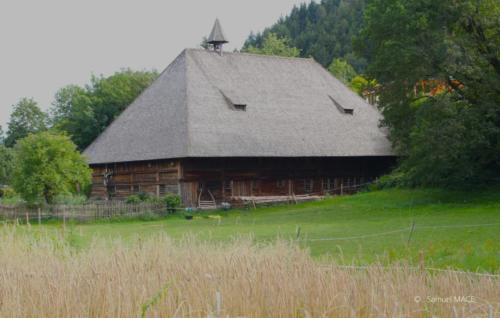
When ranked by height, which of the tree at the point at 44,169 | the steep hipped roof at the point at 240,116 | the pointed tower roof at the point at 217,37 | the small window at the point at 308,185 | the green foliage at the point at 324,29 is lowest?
the small window at the point at 308,185

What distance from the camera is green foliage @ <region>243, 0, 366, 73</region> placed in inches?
3999

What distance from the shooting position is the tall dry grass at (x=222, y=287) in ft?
22.9

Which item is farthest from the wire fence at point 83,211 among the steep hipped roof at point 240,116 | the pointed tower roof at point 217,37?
the pointed tower roof at point 217,37

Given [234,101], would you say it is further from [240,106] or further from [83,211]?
[83,211]

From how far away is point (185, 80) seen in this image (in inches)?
1524

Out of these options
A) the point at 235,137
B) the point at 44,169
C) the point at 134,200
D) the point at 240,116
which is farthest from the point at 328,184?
the point at 44,169

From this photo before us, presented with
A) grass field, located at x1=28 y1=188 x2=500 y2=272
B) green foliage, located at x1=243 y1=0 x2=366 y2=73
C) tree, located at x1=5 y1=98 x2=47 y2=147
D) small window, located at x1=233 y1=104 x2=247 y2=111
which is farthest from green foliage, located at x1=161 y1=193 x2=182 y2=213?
green foliage, located at x1=243 y1=0 x2=366 y2=73

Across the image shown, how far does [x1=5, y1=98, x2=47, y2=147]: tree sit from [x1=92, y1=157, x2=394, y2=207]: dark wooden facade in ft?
131

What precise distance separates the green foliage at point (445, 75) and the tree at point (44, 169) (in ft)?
48.8

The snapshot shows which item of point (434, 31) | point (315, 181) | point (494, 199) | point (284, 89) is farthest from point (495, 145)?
point (284, 89)

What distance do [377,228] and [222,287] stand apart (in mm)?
13521

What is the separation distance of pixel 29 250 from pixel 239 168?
25901 millimetres

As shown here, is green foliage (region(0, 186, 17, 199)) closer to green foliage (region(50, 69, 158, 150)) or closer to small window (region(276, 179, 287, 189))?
green foliage (region(50, 69, 158, 150))

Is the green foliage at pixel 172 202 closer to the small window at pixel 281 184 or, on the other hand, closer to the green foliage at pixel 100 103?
the small window at pixel 281 184
